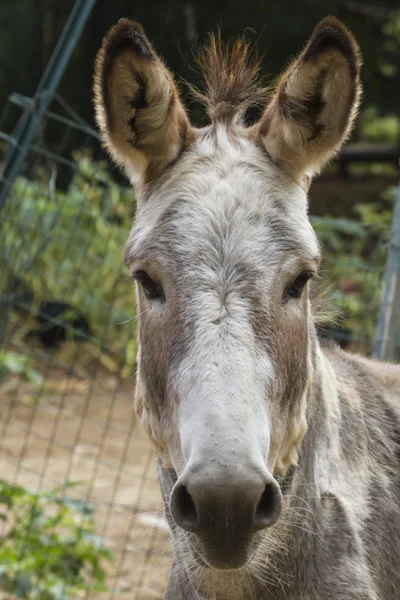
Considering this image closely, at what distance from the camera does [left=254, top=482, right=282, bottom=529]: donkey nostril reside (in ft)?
6.91

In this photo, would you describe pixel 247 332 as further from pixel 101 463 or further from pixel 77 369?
pixel 77 369

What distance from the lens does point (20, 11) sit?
39.4ft

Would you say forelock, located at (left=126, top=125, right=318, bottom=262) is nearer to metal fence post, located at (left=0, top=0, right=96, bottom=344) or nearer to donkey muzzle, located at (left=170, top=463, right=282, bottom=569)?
donkey muzzle, located at (left=170, top=463, right=282, bottom=569)

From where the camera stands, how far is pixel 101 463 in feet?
22.5

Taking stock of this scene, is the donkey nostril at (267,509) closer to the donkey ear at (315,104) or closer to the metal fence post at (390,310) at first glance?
the donkey ear at (315,104)

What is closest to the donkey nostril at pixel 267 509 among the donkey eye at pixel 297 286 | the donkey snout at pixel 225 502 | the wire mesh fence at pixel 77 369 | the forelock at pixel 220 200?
the donkey snout at pixel 225 502

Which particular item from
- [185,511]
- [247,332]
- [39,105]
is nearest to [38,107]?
[39,105]

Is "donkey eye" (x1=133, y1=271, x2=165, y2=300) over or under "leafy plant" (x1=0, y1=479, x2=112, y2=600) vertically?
over

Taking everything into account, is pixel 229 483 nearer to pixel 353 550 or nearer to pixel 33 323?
pixel 353 550

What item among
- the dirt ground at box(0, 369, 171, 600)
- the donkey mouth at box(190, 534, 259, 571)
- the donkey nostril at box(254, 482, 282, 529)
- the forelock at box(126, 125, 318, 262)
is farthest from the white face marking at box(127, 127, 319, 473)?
the dirt ground at box(0, 369, 171, 600)

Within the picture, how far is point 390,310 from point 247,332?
258 cm

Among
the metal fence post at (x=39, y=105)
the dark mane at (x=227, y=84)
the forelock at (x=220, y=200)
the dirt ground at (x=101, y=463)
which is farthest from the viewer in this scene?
the dirt ground at (x=101, y=463)

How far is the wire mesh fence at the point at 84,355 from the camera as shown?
4.91m

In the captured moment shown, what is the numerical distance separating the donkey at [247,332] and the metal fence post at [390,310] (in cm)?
174
